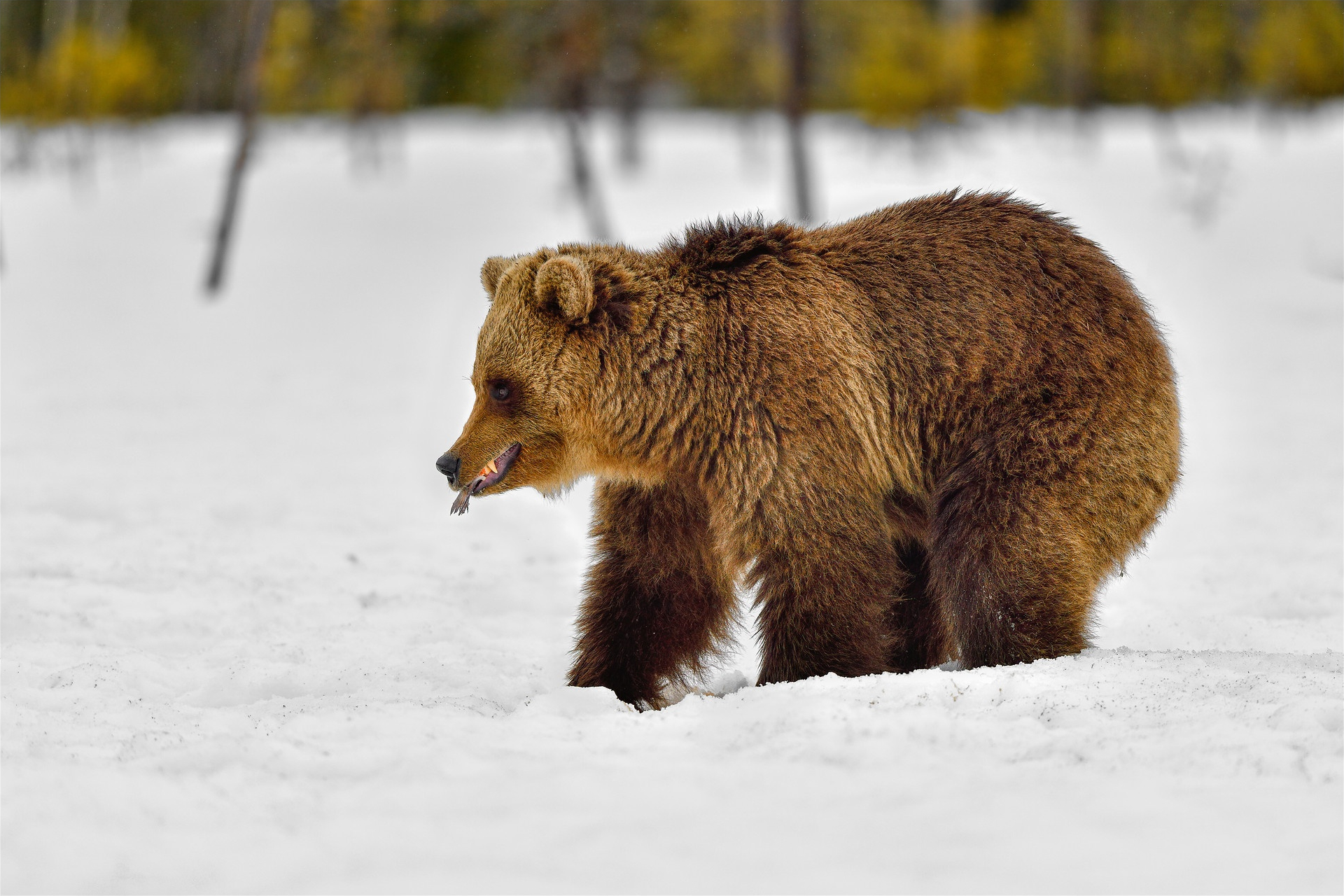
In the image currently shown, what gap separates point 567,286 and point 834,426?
999 millimetres

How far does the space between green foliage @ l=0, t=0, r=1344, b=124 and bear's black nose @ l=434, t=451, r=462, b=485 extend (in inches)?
690

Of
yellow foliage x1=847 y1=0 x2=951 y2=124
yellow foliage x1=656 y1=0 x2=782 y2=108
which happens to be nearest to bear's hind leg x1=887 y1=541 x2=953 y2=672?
yellow foliage x1=656 y1=0 x2=782 y2=108

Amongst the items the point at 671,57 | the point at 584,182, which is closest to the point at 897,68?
the point at 671,57

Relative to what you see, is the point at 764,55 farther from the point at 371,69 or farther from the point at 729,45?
the point at 371,69

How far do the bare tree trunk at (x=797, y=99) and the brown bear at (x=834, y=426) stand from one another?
1068cm

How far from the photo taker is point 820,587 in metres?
4.59

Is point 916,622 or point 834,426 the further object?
point 916,622

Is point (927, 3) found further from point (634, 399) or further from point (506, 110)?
point (634, 399)

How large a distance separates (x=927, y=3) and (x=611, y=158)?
14419 mm

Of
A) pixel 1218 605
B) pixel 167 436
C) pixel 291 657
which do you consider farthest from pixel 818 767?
pixel 167 436

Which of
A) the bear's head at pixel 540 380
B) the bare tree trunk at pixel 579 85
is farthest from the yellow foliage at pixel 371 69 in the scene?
the bear's head at pixel 540 380

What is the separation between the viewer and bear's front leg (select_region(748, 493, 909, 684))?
4.59 meters

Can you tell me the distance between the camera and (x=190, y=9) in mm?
46125

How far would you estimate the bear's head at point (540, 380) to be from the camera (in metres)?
4.73
